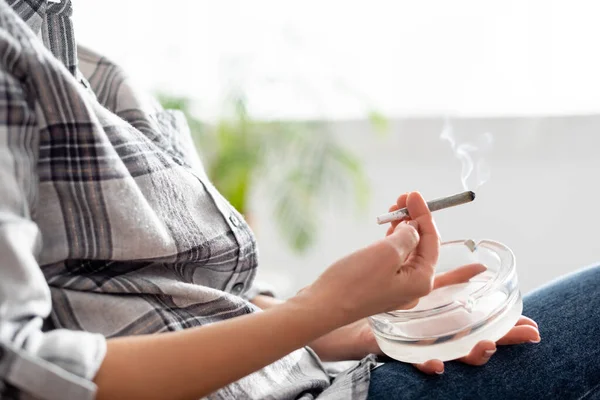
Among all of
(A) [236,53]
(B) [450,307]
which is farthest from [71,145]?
(A) [236,53]

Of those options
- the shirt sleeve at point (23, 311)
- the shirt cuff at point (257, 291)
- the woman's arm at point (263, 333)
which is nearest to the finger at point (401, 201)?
the woman's arm at point (263, 333)

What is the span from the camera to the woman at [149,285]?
1.70 feet

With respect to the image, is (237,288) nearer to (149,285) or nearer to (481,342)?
(149,285)

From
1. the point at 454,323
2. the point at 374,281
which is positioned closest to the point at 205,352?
the point at 374,281

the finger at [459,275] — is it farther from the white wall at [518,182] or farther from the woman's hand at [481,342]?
the white wall at [518,182]

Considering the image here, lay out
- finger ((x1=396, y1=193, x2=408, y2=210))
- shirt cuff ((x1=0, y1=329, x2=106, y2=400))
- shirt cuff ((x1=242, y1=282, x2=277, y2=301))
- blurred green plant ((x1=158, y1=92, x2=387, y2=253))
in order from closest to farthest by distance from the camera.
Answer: shirt cuff ((x1=0, y1=329, x2=106, y2=400)) → finger ((x1=396, y1=193, x2=408, y2=210)) → shirt cuff ((x1=242, y1=282, x2=277, y2=301)) → blurred green plant ((x1=158, y1=92, x2=387, y2=253))

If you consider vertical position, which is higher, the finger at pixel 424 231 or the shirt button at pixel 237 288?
the finger at pixel 424 231

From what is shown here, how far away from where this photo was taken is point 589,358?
679 millimetres

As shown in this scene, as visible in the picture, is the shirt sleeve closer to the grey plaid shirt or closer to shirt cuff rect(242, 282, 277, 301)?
the grey plaid shirt

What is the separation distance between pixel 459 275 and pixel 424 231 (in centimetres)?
17

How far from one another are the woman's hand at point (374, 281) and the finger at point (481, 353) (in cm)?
12

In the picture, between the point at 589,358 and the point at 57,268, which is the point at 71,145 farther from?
the point at 589,358

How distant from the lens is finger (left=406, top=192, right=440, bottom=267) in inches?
23.6

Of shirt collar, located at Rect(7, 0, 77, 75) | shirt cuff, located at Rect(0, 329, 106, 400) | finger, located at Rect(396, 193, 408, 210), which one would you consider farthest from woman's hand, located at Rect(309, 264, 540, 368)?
shirt collar, located at Rect(7, 0, 77, 75)
